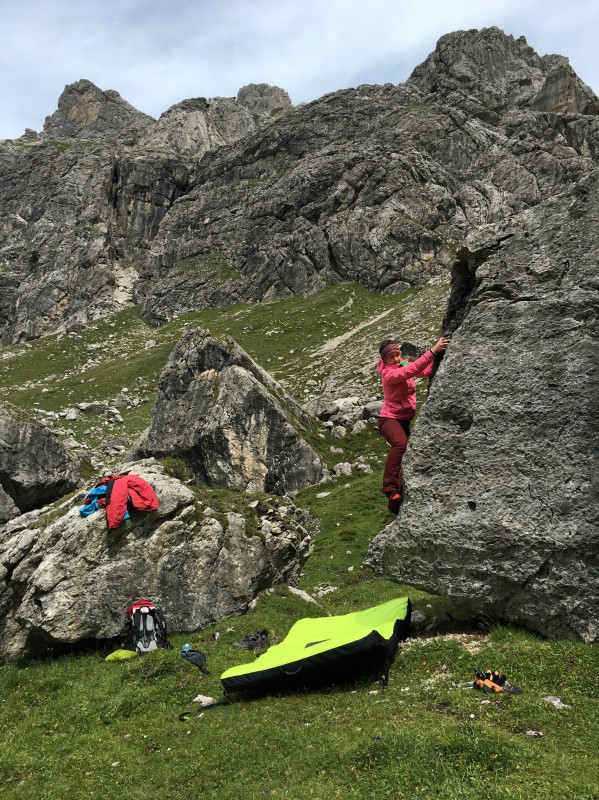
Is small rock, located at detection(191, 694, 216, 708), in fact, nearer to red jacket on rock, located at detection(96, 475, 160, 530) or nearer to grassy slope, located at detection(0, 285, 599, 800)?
grassy slope, located at detection(0, 285, 599, 800)

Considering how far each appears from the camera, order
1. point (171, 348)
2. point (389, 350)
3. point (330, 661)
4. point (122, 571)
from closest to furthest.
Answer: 1. point (330, 661)
2. point (389, 350)
3. point (122, 571)
4. point (171, 348)

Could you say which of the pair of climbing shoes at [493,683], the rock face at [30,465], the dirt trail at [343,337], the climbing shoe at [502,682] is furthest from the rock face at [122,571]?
the dirt trail at [343,337]

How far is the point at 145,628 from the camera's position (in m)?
13.3

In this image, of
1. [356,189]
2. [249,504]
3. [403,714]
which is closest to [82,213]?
[356,189]

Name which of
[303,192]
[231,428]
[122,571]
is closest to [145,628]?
[122,571]

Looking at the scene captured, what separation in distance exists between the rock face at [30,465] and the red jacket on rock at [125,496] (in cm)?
2079

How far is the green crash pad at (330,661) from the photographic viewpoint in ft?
29.2

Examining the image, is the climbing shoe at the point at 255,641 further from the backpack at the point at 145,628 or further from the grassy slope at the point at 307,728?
the backpack at the point at 145,628

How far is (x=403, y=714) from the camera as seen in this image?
7.36m

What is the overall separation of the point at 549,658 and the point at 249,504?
11.3 meters

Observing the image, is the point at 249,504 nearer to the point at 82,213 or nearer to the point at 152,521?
the point at 152,521

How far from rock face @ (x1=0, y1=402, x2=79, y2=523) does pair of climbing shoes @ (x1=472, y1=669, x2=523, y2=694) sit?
103 feet

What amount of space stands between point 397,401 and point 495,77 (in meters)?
179

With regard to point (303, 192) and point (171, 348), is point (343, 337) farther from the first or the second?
point (303, 192)
